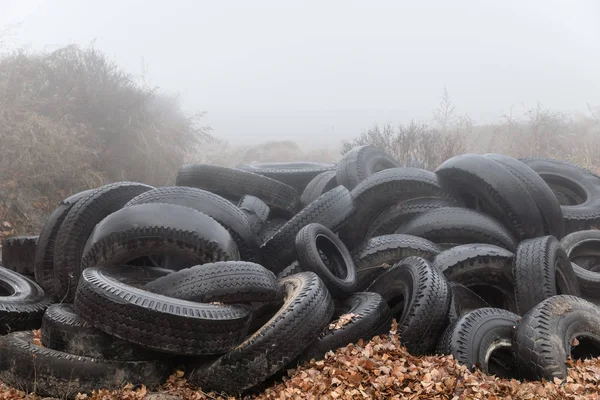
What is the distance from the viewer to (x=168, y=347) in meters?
4.93

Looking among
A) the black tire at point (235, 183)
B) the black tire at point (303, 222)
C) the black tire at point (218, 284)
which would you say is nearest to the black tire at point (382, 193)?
the black tire at point (303, 222)

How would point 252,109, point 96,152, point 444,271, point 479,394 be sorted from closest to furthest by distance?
point 479,394 → point 444,271 → point 96,152 → point 252,109

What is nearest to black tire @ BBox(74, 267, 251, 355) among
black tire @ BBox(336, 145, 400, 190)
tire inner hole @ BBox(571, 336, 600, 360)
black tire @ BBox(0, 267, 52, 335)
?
black tire @ BBox(0, 267, 52, 335)

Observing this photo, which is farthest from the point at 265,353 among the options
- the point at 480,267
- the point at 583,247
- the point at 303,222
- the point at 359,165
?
the point at 583,247

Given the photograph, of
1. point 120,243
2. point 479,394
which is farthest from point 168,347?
point 479,394

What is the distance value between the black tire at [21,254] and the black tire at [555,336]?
625 cm

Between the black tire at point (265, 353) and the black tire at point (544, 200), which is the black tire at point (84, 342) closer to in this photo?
the black tire at point (265, 353)

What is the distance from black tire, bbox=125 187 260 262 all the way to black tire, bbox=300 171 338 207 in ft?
6.70

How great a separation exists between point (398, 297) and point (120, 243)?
3.06m

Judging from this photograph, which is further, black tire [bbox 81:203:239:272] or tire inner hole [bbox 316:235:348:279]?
tire inner hole [bbox 316:235:348:279]

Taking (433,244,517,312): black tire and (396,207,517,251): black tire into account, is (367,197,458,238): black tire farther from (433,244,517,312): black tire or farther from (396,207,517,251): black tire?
(433,244,517,312): black tire

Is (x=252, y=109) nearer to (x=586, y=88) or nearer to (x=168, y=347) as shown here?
(x=586, y=88)

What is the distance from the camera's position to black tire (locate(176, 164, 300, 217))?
335 inches

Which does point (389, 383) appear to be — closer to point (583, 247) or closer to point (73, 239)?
point (73, 239)
